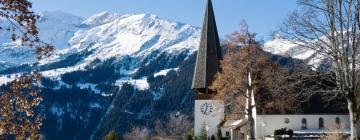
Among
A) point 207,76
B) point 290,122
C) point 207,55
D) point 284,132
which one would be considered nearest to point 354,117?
point 284,132

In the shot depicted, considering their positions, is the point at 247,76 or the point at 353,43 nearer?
the point at 353,43

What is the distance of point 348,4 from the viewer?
2484 centimetres

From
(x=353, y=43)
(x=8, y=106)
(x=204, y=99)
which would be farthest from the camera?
(x=204, y=99)

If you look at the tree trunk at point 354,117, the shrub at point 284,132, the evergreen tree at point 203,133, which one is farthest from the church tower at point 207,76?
the tree trunk at point 354,117

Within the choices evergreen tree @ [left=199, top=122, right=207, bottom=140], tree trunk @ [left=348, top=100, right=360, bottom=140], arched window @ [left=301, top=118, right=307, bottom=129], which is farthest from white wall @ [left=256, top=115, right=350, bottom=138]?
tree trunk @ [left=348, top=100, right=360, bottom=140]

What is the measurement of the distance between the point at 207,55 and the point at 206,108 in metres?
6.63

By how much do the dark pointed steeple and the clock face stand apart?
1686 mm

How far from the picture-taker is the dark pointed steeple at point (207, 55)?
6569cm

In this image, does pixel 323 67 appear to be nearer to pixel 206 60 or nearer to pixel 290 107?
pixel 290 107

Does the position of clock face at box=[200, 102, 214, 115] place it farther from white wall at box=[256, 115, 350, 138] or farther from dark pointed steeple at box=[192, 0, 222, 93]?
white wall at box=[256, 115, 350, 138]

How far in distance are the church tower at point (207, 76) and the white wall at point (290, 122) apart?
46.0 feet

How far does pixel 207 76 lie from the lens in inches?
2579

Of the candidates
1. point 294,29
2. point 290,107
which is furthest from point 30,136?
point 290,107

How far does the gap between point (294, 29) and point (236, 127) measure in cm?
2927
